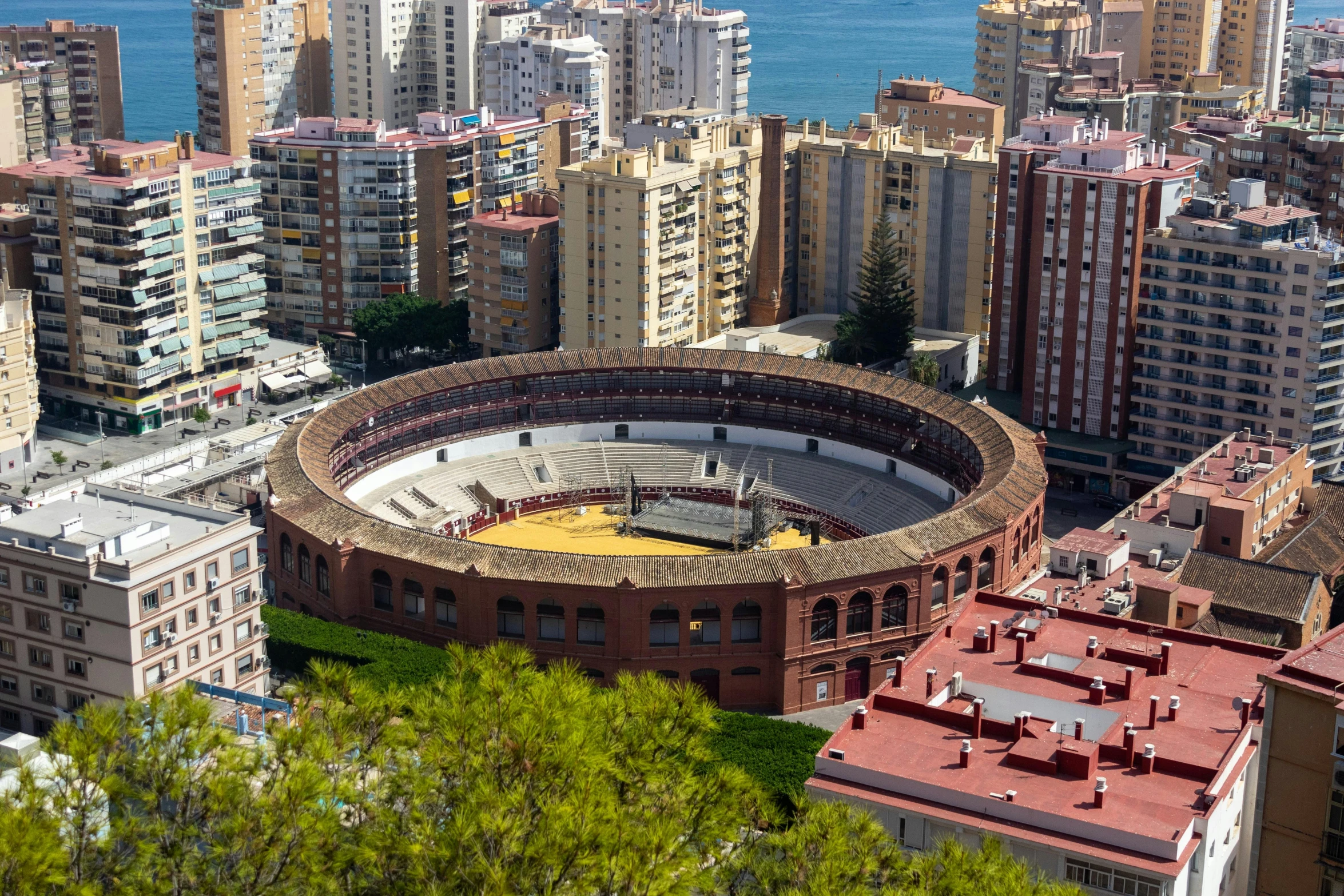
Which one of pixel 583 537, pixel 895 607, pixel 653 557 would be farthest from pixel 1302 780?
pixel 583 537

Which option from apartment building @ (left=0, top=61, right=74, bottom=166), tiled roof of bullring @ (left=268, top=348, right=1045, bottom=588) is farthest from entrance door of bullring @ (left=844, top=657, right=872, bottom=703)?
apartment building @ (left=0, top=61, right=74, bottom=166)

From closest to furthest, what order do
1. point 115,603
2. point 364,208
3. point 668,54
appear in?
point 115,603, point 364,208, point 668,54

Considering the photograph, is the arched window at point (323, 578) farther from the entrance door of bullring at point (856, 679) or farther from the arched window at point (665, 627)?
the entrance door of bullring at point (856, 679)

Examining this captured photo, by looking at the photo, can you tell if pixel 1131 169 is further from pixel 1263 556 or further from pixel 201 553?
pixel 201 553

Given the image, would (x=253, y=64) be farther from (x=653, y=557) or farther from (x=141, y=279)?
(x=653, y=557)

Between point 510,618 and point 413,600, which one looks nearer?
point 510,618

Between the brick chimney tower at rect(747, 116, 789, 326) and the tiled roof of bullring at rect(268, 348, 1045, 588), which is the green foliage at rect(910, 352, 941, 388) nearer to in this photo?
the tiled roof of bullring at rect(268, 348, 1045, 588)
